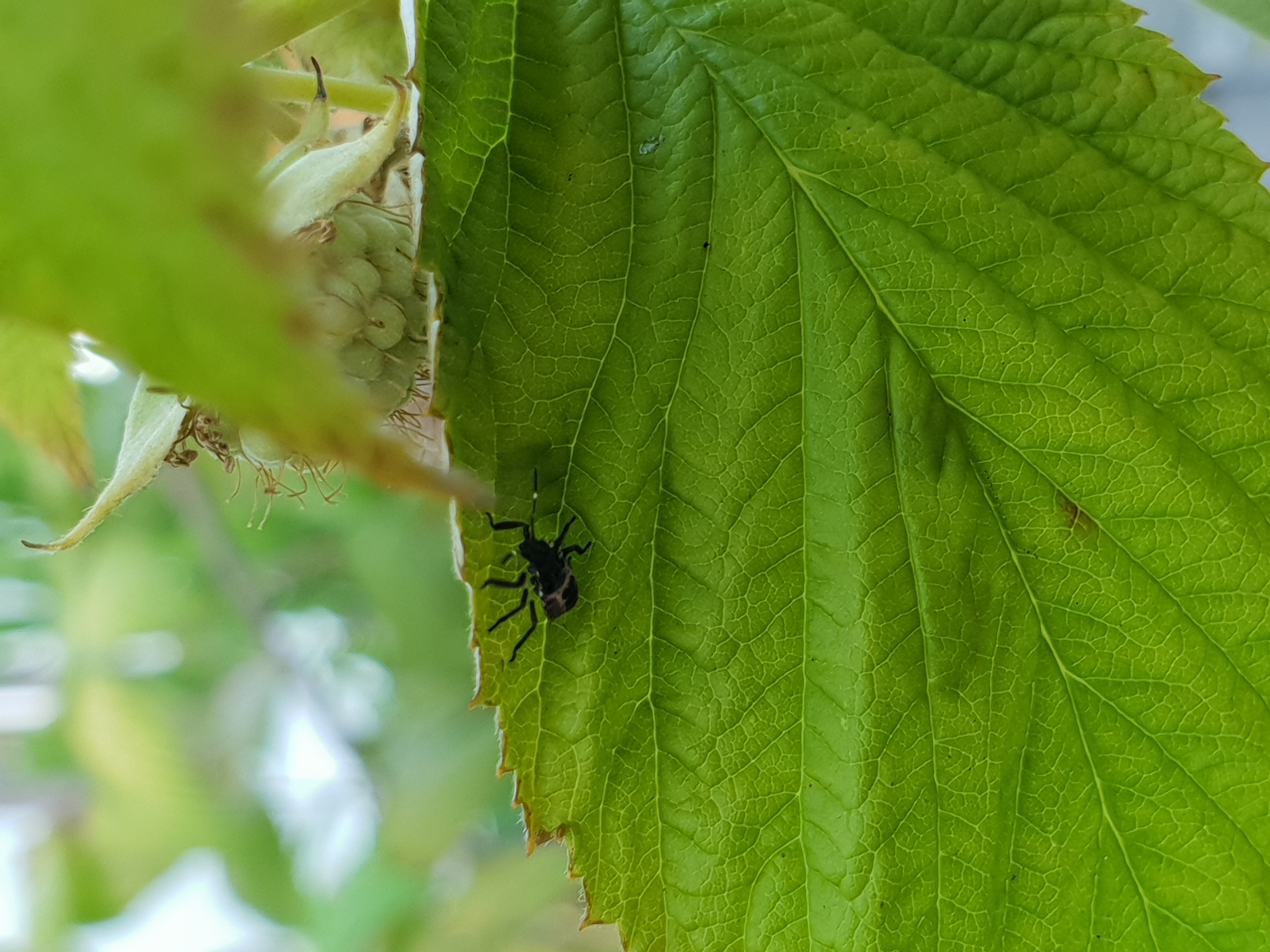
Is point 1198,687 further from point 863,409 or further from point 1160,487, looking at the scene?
point 863,409

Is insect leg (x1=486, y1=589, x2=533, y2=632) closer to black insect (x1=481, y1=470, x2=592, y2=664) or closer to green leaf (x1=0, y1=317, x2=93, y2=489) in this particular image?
black insect (x1=481, y1=470, x2=592, y2=664)

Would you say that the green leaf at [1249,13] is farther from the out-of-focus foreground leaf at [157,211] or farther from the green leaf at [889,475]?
the out-of-focus foreground leaf at [157,211]

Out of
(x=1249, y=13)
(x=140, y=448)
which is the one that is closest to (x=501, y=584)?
(x=140, y=448)

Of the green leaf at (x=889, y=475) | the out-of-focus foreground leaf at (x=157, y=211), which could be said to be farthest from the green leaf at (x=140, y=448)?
the out-of-focus foreground leaf at (x=157, y=211)

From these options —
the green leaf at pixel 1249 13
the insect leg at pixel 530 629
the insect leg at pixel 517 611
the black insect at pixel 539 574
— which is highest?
the green leaf at pixel 1249 13

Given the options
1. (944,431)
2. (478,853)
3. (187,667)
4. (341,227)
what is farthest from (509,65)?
(187,667)

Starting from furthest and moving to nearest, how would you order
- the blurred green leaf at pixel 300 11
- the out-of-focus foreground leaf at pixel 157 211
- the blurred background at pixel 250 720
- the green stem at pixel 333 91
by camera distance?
the blurred background at pixel 250 720 < the green stem at pixel 333 91 < the blurred green leaf at pixel 300 11 < the out-of-focus foreground leaf at pixel 157 211

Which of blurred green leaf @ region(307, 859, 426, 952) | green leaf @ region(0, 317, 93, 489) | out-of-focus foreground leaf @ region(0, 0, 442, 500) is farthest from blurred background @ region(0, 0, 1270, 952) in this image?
out-of-focus foreground leaf @ region(0, 0, 442, 500)

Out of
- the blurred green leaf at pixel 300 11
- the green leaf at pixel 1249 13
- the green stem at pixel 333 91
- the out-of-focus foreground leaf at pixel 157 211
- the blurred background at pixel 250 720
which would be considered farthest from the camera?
the blurred background at pixel 250 720
